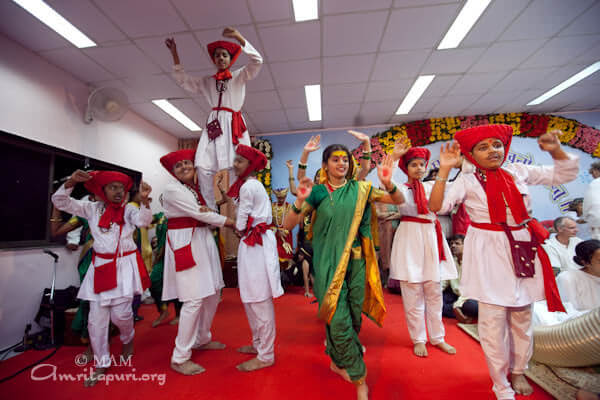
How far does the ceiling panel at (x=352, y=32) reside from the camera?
11.4ft

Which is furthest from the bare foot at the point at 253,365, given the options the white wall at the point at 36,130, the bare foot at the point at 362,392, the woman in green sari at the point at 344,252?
the white wall at the point at 36,130

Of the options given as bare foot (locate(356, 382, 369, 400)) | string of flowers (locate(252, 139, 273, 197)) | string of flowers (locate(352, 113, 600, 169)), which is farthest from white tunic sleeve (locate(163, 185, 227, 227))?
string of flowers (locate(352, 113, 600, 169))

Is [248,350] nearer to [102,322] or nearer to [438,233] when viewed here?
[102,322]

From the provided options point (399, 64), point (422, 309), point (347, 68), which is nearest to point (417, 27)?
point (399, 64)

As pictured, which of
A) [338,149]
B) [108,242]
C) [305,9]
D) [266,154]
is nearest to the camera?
[338,149]

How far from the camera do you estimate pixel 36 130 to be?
12.3ft

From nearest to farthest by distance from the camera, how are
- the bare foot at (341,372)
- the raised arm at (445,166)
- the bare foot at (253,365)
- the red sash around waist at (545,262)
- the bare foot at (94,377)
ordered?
the red sash around waist at (545,262) → the raised arm at (445,166) → the bare foot at (341,372) → the bare foot at (94,377) → the bare foot at (253,365)

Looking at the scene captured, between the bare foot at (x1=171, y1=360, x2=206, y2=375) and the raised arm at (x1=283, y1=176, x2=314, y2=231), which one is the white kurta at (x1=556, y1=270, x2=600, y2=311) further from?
the bare foot at (x1=171, y1=360, x2=206, y2=375)

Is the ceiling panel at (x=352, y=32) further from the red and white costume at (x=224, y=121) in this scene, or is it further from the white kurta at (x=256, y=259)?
the white kurta at (x=256, y=259)

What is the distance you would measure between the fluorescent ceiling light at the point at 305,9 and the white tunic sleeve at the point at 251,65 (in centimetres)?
126

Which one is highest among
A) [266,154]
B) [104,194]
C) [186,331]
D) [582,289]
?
[266,154]

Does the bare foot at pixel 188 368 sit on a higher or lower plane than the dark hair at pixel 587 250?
lower

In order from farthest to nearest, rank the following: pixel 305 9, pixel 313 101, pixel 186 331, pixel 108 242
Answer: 1. pixel 313 101
2. pixel 305 9
3. pixel 108 242
4. pixel 186 331

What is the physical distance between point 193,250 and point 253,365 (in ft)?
3.72
